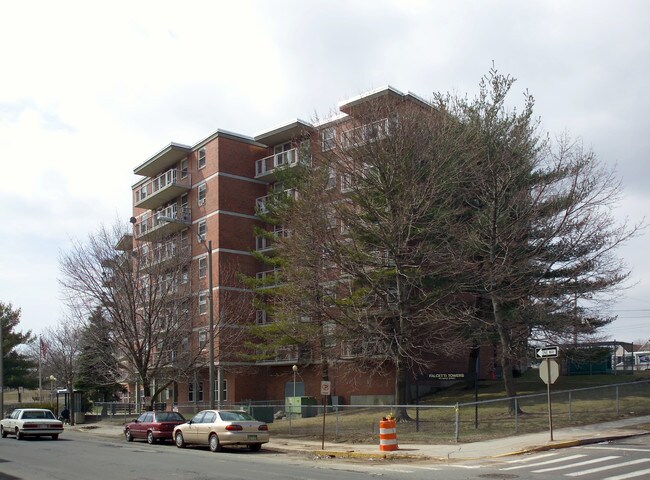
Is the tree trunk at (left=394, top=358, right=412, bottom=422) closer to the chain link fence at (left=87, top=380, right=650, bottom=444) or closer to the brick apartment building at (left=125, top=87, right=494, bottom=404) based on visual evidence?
the chain link fence at (left=87, top=380, right=650, bottom=444)

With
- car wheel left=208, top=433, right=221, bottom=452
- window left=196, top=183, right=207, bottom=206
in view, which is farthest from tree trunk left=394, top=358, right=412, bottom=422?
window left=196, top=183, right=207, bottom=206

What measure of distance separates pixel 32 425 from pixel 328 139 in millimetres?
18487

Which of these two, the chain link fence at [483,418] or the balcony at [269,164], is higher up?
the balcony at [269,164]

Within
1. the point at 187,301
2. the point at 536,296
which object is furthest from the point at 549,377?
the point at 187,301

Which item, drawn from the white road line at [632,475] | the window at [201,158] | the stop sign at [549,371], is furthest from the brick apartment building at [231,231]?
the white road line at [632,475]

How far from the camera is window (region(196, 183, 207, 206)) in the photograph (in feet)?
158

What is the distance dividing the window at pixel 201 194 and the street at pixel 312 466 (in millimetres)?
27983

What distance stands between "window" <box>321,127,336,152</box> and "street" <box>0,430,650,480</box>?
569 inches

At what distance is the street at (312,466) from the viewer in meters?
14.6

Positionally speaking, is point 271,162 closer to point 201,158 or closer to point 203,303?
point 201,158

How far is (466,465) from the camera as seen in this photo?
55.0 ft

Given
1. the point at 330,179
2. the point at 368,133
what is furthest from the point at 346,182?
the point at 330,179

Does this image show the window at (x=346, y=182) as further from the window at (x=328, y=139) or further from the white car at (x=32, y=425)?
the white car at (x=32, y=425)

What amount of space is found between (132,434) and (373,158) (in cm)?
1583
